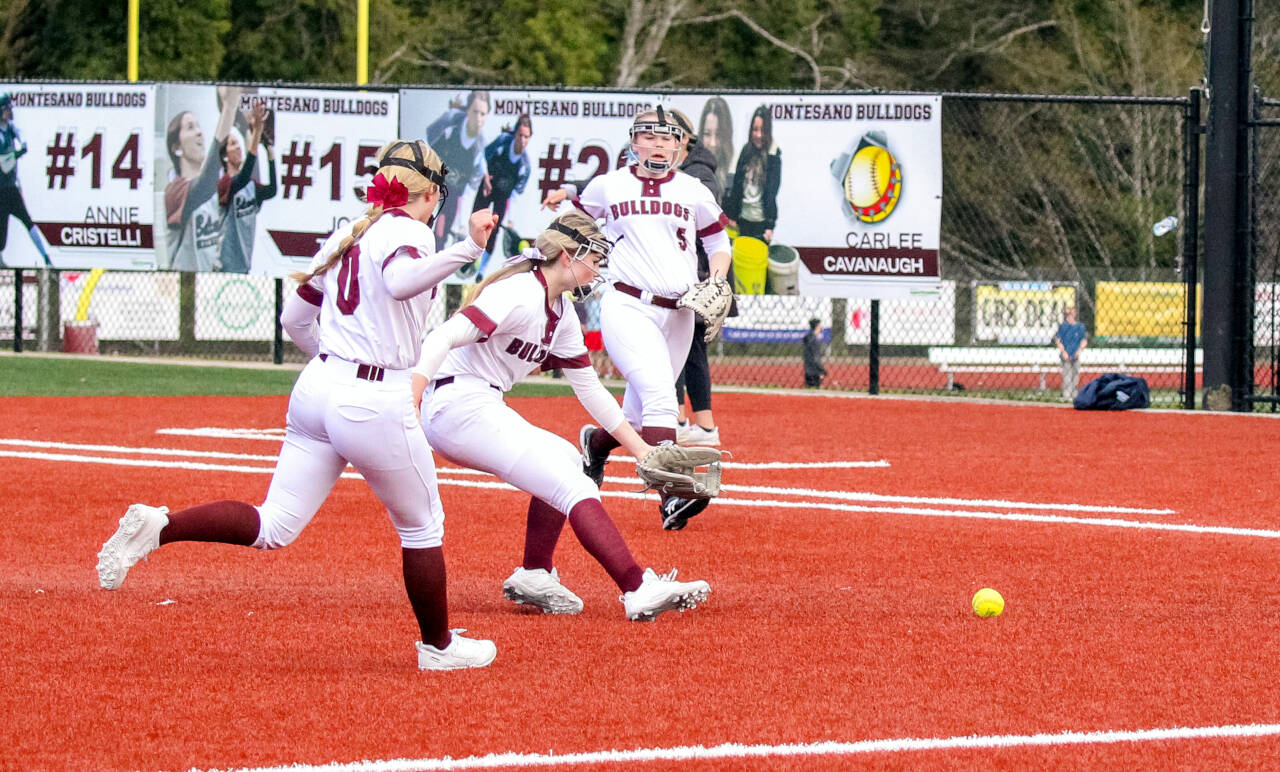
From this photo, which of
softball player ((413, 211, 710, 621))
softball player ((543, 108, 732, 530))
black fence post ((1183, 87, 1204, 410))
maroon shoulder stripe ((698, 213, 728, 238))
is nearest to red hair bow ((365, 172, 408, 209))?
softball player ((413, 211, 710, 621))

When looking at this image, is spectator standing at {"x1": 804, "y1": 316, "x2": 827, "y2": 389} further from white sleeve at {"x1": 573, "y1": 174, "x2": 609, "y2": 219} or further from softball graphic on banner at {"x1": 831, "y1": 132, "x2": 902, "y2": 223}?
white sleeve at {"x1": 573, "y1": 174, "x2": 609, "y2": 219}

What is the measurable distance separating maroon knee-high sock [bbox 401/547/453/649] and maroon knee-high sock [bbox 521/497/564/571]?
1219 mm

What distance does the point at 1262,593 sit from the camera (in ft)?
24.0

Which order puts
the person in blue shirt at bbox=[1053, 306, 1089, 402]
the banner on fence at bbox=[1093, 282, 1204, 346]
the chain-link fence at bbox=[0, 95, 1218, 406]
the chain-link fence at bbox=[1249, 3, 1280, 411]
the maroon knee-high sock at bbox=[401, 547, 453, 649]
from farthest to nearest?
1. the banner on fence at bbox=[1093, 282, 1204, 346]
2. the chain-link fence at bbox=[0, 95, 1218, 406]
3. the person in blue shirt at bbox=[1053, 306, 1089, 402]
4. the chain-link fence at bbox=[1249, 3, 1280, 411]
5. the maroon knee-high sock at bbox=[401, 547, 453, 649]

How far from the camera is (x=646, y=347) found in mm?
9102

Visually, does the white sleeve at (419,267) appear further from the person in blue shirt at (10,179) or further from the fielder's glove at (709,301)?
the person in blue shirt at (10,179)

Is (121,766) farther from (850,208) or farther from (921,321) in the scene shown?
(921,321)

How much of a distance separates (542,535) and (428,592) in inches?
52.1

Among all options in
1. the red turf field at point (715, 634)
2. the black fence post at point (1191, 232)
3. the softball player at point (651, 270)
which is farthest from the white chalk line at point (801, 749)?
the black fence post at point (1191, 232)

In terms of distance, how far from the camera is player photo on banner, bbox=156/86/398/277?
19.1 m

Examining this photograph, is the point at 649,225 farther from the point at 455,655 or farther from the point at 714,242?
the point at 455,655

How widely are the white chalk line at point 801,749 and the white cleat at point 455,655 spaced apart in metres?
1.09

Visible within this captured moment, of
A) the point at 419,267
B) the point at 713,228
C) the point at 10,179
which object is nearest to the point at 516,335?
the point at 419,267

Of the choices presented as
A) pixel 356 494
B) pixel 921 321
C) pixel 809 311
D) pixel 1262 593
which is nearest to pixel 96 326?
pixel 809 311
